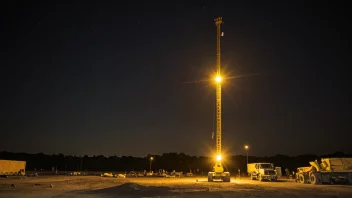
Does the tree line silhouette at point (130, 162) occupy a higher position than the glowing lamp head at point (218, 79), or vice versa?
the glowing lamp head at point (218, 79)

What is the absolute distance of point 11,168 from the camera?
60062 mm

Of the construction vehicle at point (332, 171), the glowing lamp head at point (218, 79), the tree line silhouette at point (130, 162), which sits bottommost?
the tree line silhouette at point (130, 162)

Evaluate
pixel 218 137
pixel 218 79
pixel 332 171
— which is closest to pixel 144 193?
pixel 332 171

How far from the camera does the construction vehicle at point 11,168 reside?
5784 cm

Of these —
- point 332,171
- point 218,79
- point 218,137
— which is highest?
point 218,79

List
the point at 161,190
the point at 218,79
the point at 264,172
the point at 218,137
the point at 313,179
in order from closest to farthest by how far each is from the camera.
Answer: the point at 161,190
the point at 313,179
the point at 264,172
the point at 218,137
the point at 218,79

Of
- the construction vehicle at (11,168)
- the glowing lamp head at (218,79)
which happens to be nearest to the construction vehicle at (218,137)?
the glowing lamp head at (218,79)

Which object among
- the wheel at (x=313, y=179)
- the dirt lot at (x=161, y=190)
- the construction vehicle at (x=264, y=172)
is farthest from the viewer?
the construction vehicle at (x=264, y=172)

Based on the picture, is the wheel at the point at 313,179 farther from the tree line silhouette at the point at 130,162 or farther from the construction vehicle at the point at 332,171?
the tree line silhouette at the point at 130,162

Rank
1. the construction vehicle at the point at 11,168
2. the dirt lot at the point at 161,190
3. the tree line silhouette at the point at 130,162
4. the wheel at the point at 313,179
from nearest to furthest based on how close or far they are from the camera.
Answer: the dirt lot at the point at 161,190 → the wheel at the point at 313,179 → the construction vehicle at the point at 11,168 → the tree line silhouette at the point at 130,162

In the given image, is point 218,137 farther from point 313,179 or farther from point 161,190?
point 161,190

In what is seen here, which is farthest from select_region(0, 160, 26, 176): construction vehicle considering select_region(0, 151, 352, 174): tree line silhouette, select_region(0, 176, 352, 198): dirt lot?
select_region(0, 151, 352, 174): tree line silhouette

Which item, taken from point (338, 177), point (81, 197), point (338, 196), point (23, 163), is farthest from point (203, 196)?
point (23, 163)

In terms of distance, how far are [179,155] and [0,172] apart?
94003mm
